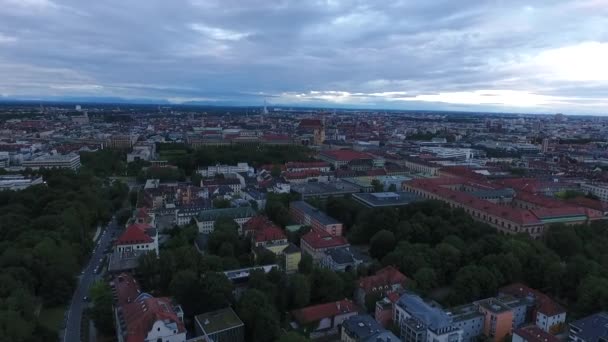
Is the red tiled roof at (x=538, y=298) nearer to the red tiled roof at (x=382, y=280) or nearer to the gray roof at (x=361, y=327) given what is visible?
the red tiled roof at (x=382, y=280)

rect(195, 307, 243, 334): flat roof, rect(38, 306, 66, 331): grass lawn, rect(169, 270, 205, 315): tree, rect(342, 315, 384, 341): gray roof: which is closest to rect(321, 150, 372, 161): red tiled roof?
→ rect(169, 270, 205, 315): tree

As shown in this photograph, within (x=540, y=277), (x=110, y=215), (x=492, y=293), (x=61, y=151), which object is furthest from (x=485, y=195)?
(x=61, y=151)

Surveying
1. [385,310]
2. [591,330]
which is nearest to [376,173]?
[385,310]

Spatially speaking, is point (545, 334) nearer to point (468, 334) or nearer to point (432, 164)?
point (468, 334)

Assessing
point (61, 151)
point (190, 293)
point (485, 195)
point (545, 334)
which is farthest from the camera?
point (61, 151)

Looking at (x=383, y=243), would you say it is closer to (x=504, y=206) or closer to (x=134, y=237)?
(x=504, y=206)

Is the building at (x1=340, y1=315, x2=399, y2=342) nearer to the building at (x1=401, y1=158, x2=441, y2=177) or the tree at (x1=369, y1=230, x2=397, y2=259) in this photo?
the tree at (x1=369, y1=230, x2=397, y2=259)
